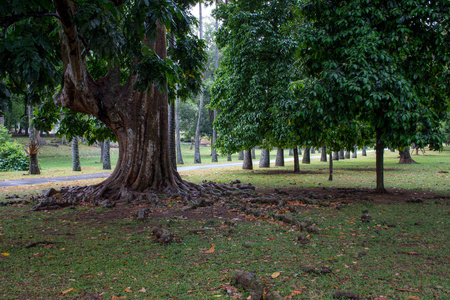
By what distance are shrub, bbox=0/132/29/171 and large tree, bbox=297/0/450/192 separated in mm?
20286

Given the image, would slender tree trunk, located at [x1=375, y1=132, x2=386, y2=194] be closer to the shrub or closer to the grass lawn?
the grass lawn

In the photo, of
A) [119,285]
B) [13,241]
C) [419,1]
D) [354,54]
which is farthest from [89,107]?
[419,1]

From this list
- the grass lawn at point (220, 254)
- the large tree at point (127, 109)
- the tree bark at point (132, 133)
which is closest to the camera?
the grass lawn at point (220, 254)

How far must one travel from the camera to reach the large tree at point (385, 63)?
7348mm

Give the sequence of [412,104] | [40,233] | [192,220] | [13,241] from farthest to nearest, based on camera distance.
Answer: [412,104] < [192,220] < [40,233] < [13,241]

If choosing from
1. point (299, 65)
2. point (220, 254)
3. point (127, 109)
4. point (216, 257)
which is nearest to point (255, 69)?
point (299, 65)

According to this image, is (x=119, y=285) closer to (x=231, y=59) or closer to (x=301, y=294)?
(x=301, y=294)

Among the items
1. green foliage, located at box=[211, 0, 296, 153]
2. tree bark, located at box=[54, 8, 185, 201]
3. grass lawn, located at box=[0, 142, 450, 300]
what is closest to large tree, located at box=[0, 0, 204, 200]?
tree bark, located at box=[54, 8, 185, 201]

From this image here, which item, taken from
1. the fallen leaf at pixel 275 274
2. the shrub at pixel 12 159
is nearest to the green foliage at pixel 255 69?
the fallen leaf at pixel 275 274

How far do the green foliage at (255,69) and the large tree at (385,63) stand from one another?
220 inches

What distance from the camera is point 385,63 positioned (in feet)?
25.3

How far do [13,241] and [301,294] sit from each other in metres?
4.45

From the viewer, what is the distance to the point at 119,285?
3.39 m

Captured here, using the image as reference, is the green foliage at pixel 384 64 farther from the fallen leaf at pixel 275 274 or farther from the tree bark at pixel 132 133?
the fallen leaf at pixel 275 274
